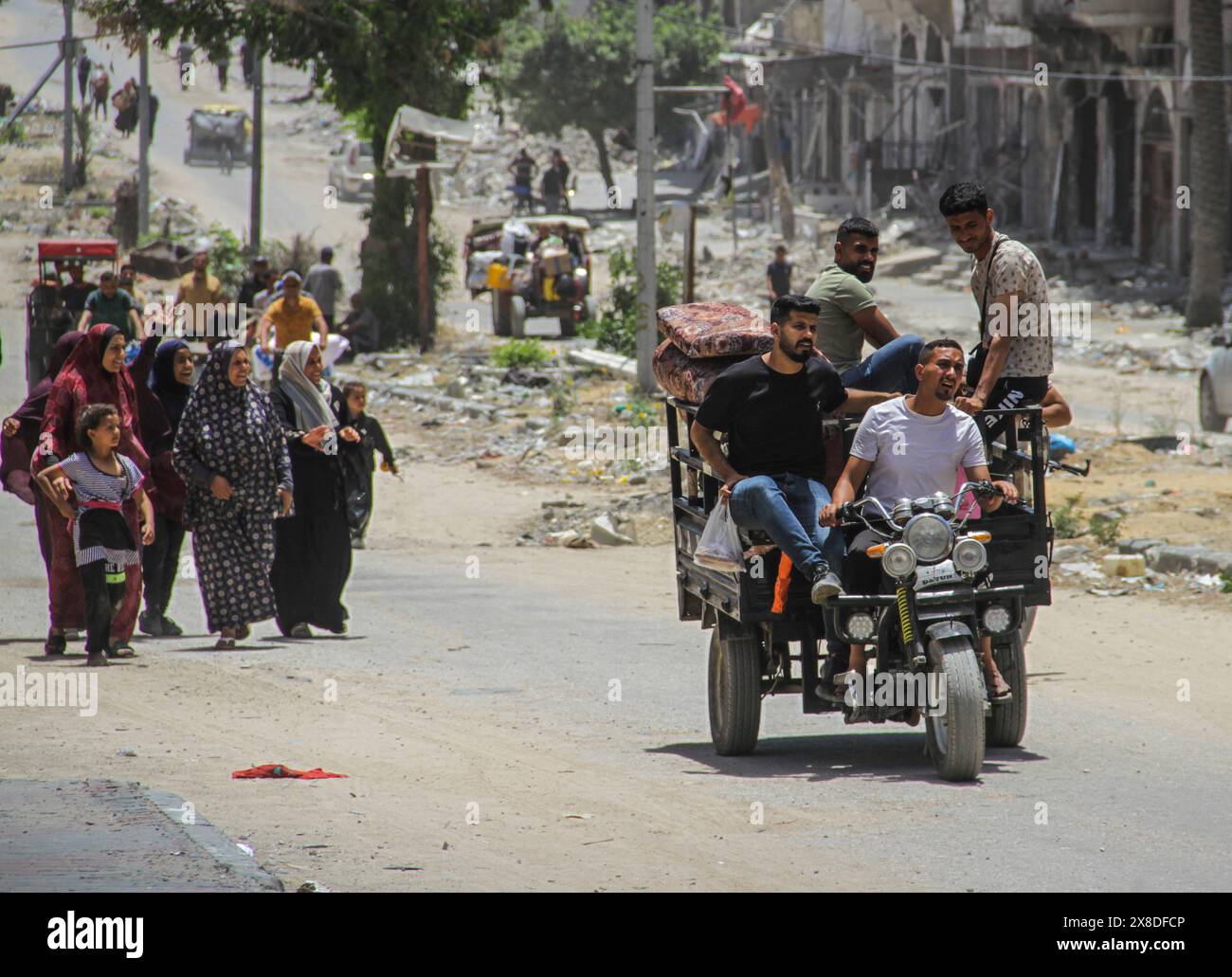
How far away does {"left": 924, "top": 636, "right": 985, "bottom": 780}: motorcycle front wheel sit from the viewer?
6.72 meters

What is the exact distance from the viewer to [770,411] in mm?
7293

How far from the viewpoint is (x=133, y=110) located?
48.8m

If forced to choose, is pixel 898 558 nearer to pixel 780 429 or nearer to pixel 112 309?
pixel 780 429

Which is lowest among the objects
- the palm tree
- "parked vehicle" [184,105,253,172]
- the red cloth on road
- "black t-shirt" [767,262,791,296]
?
the red cloth on road

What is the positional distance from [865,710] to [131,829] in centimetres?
277

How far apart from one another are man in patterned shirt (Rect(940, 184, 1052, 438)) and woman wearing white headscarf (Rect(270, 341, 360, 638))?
4388 mm

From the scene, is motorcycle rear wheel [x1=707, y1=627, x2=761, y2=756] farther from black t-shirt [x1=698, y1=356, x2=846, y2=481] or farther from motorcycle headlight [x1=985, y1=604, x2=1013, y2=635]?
motorcycle headlight [x1=985, y1=604, x2=1013, y2=635]

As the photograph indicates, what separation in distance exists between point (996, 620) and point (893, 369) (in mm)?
1219

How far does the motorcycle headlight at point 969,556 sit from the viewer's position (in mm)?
6895

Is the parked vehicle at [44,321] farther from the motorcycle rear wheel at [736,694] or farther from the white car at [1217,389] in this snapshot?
the motorcycle rear wheel at [736,694]

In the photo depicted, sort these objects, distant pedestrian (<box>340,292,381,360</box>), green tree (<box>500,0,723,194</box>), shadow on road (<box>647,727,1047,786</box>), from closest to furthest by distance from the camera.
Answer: shadow on road (<box>647,727,1047,786</box>)
distant pedestrian (<box>340,292,381,360</box>)
green tree (<box>500,0,723,194</box>)

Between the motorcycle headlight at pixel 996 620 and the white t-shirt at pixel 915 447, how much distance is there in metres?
0.51

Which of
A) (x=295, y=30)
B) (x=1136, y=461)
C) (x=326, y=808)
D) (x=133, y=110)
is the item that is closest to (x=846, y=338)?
(x=326, y=808)

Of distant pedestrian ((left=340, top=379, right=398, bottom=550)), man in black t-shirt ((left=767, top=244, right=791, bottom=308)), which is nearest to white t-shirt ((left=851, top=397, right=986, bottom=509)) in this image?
distant pedestrian ((left=340, top=379, right=398, bottom=550))
